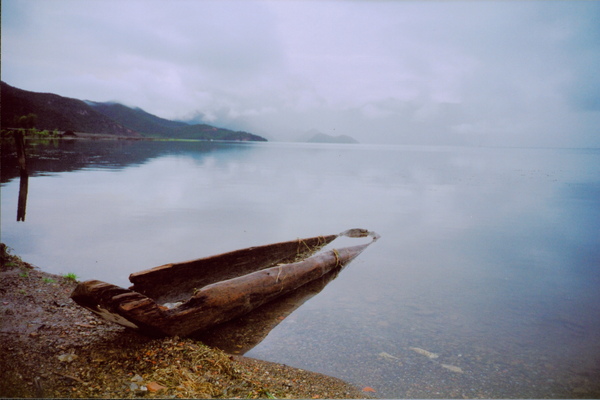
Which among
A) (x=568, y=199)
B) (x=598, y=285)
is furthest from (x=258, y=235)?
(x=568, y=199)

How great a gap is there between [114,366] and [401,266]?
6.48 meters

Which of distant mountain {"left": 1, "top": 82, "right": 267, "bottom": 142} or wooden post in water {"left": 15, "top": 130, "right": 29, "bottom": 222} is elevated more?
distant mountain {"left": 1, "top": 82, "right": 267, "bottom": 142}

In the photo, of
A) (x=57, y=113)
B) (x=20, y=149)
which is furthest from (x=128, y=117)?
(x=20, y=149)

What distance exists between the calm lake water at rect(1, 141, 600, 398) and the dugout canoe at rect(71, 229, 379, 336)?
1.77ft

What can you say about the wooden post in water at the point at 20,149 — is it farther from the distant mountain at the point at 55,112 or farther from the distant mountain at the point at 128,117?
the distant mountain at the point at 128,117

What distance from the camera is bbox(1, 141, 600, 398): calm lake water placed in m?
4.41

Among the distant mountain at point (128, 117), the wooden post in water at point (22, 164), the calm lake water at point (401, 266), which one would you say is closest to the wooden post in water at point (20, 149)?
the wooden post in water at point (22, 164)

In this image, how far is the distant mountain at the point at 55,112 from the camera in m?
68.1

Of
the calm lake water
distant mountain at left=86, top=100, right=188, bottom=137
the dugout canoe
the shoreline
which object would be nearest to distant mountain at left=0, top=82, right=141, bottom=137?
distant mountain at left=86, top=100, right=188, bottom=137

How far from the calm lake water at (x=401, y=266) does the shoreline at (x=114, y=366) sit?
773 mm

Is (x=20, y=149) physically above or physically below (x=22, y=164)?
above

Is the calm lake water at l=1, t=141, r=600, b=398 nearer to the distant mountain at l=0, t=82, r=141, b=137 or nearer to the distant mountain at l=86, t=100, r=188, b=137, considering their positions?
the distant mountain at l=0, t=82, r=141, b=137

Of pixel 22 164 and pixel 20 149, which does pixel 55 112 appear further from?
pixel 22 164

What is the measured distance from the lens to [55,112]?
89312 millimetres
